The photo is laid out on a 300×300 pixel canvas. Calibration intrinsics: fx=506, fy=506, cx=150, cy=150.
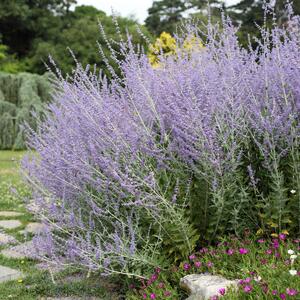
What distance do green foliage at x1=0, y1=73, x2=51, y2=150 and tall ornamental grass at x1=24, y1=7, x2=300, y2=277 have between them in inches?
499

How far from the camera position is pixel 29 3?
104 ft

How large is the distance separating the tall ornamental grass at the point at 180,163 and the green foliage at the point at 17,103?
12667 millimetres

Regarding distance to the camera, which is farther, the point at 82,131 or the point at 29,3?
the point at 29,3

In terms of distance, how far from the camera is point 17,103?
740 inches

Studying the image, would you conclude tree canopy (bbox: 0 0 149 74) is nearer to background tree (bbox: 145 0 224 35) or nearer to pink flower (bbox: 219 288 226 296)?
background tree (bbox: 145 0 224 35)

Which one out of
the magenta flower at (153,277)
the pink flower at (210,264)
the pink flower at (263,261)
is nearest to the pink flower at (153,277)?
the magenta flower at (153,277)

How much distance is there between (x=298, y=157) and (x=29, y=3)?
31221 mm

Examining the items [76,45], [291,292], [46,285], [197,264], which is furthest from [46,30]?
[291,292]

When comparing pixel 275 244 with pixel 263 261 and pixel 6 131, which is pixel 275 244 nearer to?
pixel 263 261

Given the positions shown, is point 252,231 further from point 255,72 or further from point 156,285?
point 255,72

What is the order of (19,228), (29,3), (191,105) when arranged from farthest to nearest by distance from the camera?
(29,3) < (19,228) < (191,105)

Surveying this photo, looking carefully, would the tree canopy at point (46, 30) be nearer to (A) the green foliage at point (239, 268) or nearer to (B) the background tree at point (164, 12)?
(B) the background tree at point (164, 12)

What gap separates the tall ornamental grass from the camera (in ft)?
9.87

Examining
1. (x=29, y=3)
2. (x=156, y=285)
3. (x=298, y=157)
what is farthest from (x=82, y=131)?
(x=29, y=3)
